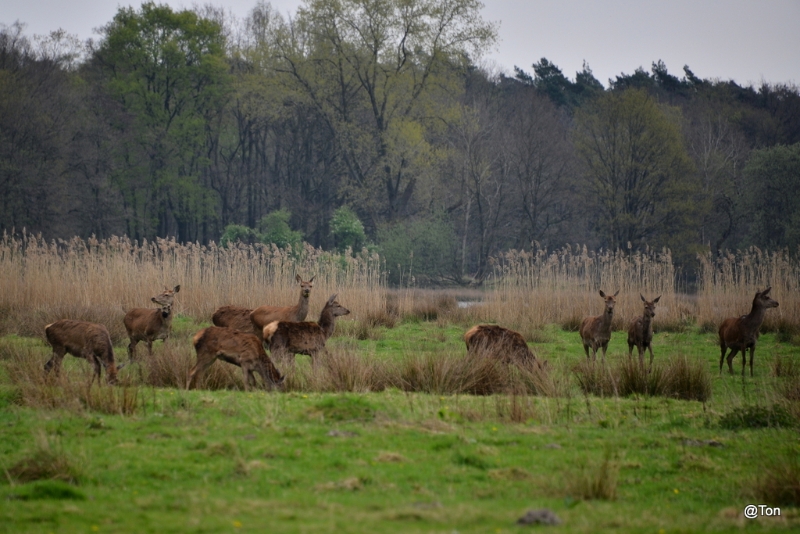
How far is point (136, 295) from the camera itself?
20.1 meters

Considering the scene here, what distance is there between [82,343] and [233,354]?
228 cm

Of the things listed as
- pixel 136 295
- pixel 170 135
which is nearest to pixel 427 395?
pixel 136 295

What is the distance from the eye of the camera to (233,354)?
10555 mm

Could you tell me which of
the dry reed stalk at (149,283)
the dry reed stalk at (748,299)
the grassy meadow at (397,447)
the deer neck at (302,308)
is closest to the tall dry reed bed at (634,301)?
the dry reed stalk at (748,299)

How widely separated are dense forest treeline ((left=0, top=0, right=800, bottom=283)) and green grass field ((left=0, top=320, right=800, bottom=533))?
30187 mm

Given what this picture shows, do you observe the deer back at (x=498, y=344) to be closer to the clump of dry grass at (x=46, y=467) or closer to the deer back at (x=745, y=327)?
the deer back at (x=745, y=327)

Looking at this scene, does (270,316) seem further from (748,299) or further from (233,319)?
(748,299)

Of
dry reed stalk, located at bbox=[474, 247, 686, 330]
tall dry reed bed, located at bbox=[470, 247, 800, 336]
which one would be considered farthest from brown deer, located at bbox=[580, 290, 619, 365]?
dry reed stalk, located at bbox=[474, 247, 686, 330]

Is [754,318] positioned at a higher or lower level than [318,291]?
lower

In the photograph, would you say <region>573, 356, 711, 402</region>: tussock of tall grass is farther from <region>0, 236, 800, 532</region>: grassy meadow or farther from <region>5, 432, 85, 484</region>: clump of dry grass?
<region>5, 432, 85, 484</region>: clump of dry grass

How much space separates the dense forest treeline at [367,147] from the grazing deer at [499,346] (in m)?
26.6

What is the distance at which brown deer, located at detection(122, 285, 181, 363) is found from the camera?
1405 cm

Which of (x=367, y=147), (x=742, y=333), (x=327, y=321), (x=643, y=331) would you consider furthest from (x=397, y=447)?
(x=367, y=147)

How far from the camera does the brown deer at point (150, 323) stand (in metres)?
14.1
